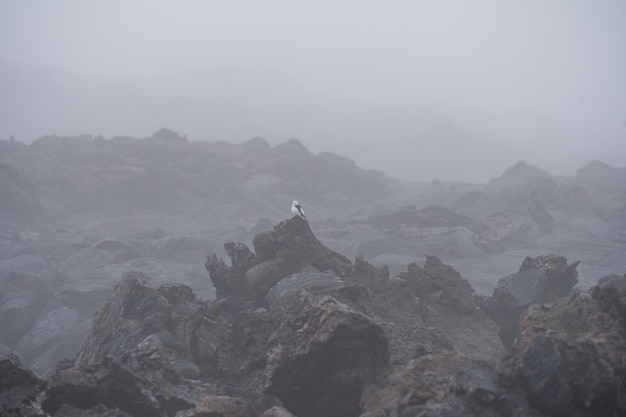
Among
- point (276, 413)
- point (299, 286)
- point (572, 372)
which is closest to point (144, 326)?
point (299, 286)

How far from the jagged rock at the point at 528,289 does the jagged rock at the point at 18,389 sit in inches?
557

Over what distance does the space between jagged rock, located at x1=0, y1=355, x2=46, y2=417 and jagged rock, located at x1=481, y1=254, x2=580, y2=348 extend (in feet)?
46.4

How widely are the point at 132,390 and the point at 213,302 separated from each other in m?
7.49

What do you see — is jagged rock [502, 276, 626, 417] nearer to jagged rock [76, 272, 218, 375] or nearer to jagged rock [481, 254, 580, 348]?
jagged rock [76, 272, 218, 375]

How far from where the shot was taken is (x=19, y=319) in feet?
112

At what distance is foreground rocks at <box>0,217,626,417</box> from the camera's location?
7855 millimetres

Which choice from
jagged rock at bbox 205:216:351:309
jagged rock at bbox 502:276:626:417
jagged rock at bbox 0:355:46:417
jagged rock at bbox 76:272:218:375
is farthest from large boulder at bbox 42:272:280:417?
jagged rock at bbox 502:276:626:417

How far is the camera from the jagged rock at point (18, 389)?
27.9 ft

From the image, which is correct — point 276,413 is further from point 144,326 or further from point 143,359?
point 144,326

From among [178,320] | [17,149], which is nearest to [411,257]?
[178,320]

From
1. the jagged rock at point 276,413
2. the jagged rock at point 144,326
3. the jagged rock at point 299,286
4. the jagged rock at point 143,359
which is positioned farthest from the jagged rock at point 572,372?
the jagged rock at point 144,326

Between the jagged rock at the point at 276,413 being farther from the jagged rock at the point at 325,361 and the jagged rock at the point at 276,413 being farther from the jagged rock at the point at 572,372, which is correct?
the jagged rock at the point at 572,372

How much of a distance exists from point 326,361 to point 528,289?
1116 cm

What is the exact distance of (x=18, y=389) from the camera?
29.7 feet
